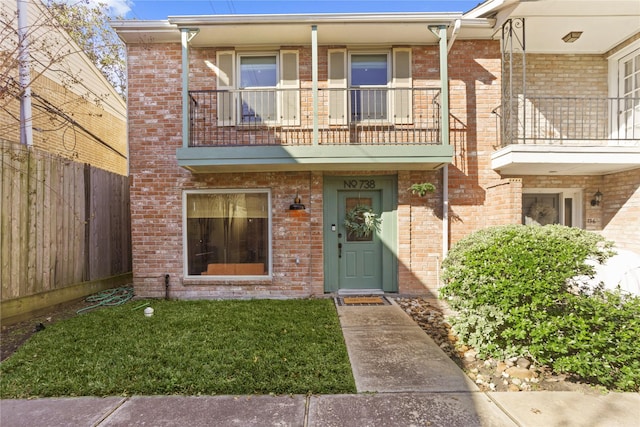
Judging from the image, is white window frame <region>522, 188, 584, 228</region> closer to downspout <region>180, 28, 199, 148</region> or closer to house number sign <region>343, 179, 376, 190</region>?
house number sign <region>343, 179, 376, 190</region>

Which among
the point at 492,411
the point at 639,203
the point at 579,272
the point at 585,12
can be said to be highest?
the point at 585,12

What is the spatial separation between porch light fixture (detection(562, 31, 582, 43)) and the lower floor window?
6388 millimetres

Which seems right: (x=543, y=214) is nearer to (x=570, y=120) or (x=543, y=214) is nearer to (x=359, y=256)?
(x=570, y=120)

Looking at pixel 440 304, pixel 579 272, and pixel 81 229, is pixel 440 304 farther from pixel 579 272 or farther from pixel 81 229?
pixel 81 229

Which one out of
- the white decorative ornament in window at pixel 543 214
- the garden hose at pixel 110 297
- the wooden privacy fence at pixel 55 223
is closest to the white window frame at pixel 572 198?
the white decorative ornament in window at pixel 543 214

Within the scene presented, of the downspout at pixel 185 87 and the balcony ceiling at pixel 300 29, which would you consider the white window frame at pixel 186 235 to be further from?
the balcony ceiling at pixel 300 29

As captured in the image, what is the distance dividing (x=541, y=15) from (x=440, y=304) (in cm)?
534

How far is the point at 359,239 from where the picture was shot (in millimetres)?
6250

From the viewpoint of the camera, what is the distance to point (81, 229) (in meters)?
5.87

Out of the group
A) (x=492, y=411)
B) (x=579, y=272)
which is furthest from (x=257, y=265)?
(x=579, y=272)

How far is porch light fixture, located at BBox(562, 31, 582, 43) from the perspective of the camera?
568cm

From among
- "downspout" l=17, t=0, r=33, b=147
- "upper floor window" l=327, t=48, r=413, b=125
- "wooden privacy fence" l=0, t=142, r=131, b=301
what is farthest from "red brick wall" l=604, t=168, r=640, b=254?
"downspout" l=17, t=0, r=33, b=147

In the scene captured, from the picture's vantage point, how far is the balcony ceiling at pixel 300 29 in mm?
5348

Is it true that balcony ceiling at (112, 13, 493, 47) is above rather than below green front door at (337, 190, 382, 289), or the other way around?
above
